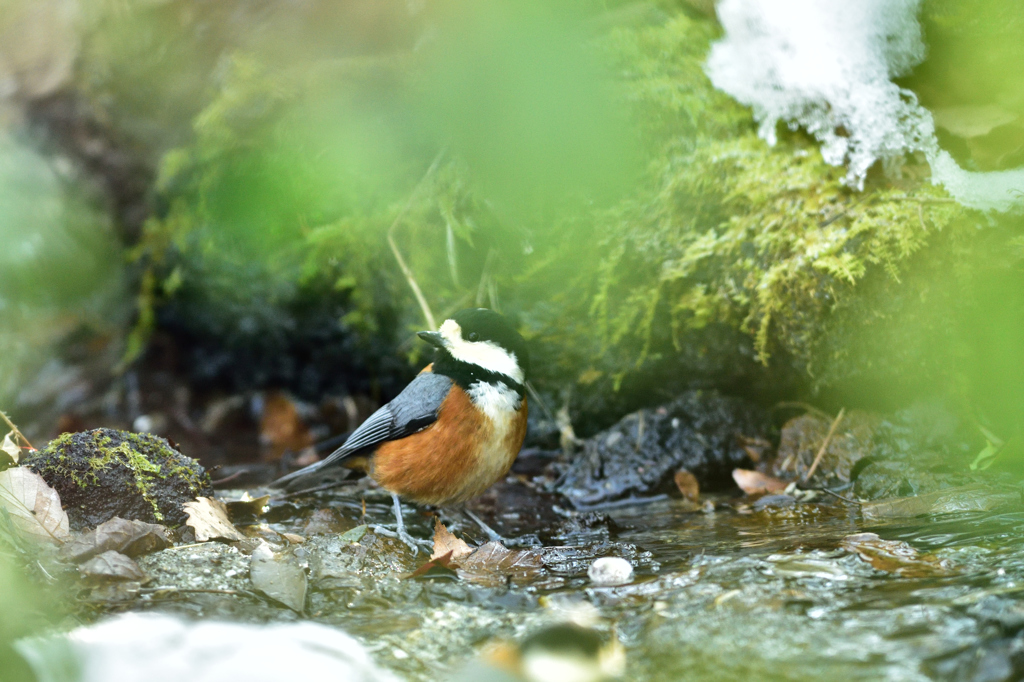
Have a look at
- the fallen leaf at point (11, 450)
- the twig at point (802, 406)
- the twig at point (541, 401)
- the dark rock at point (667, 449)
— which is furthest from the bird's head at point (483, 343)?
the fallen leaf at point (11, 450)

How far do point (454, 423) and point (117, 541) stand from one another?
1.60m

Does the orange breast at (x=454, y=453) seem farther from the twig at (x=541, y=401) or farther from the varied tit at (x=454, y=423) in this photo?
the twig at (x=541, y=401)

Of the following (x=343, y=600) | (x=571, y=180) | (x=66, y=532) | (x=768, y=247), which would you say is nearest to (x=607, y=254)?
(x=571, y=180)

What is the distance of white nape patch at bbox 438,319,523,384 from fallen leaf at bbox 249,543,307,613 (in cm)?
156

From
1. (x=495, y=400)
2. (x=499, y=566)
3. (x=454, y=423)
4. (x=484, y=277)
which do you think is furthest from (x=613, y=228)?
(x=499, y=566)

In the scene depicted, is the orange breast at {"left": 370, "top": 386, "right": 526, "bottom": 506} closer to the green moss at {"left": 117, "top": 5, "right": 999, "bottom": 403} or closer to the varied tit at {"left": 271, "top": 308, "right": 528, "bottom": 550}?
the varied tit at {"left": 271, "top": 308, "right": 528, "bottom": 550}

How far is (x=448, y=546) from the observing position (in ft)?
11.0

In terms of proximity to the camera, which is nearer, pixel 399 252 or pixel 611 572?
pixel 611 572

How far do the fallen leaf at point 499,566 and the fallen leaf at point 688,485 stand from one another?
1.40 m

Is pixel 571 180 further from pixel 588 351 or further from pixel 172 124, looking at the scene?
pixel 172 124

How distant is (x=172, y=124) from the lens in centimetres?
695

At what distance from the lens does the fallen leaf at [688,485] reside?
13.9 feet

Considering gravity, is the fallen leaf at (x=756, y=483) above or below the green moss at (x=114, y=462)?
below

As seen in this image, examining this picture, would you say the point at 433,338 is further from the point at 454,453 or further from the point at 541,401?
the point at 541,401
